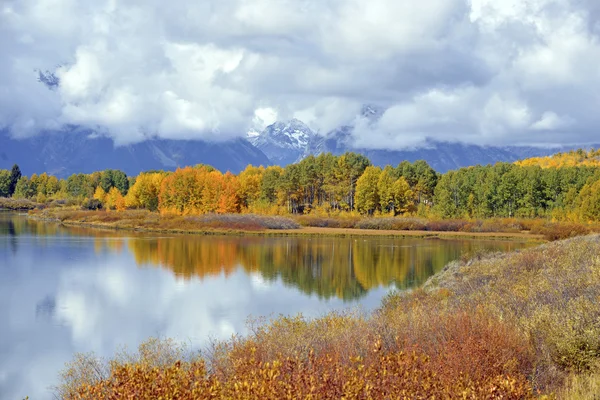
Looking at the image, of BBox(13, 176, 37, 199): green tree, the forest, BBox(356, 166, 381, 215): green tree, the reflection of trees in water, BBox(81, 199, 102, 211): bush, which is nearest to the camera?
the reflection of trees in water

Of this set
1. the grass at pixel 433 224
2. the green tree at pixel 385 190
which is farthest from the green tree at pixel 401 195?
the grass at pixel 433 224

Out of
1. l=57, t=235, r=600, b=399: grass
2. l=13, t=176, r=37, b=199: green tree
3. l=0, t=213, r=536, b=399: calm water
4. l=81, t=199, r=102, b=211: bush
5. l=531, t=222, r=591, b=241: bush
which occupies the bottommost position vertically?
l=0, t=213, r=536, b=399: calm water

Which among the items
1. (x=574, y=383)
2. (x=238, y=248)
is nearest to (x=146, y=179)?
(x=238, y=248)

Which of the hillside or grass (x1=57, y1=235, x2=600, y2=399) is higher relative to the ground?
the hillside

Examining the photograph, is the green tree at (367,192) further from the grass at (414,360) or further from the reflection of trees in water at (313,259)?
the grass at (414,360)

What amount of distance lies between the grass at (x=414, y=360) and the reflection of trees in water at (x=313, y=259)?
17366 mm

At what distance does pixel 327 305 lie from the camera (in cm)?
2923

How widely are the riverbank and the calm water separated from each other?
58.1 feet

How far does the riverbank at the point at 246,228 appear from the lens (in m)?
81.2

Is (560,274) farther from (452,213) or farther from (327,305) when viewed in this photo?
(452,213)

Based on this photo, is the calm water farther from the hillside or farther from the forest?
the hillside

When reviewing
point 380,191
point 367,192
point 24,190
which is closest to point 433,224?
point 380,191

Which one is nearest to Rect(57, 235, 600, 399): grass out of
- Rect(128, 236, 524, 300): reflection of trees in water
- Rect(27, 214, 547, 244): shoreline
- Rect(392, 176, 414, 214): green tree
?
Rect(128, 236, 524, 300): reflection of trees in water

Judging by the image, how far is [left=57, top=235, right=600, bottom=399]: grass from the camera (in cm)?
838
